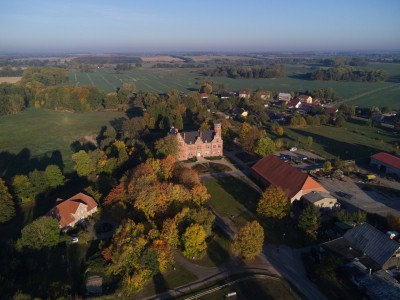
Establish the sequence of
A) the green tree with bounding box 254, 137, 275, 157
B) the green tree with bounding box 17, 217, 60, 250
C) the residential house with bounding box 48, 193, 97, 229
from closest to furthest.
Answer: the green tree with bounding box 17, 217, 60, 250
the residential house with bounding box 48, 193, 97, 229
the green tree with bounding box 254, 137, 275, 157

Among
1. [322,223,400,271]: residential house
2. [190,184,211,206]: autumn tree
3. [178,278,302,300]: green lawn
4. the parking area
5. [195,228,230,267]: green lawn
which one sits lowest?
the parking area

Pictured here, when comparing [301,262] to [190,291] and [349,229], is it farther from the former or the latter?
[190,291]

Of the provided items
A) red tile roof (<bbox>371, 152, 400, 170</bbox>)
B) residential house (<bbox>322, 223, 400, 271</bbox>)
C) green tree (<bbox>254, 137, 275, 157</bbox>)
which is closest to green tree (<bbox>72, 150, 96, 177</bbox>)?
green tree (<bbox>254, 137, 275, 157</bbox>)

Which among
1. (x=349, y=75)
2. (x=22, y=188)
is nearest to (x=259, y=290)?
(x=22, y=188)

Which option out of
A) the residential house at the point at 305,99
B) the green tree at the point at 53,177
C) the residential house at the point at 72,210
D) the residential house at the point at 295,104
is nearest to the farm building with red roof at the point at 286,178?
the residential house at the point at 72,210

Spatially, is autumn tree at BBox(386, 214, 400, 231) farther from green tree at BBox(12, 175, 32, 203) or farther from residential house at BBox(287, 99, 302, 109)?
residential house at BBox(287, 99, 302, 109)

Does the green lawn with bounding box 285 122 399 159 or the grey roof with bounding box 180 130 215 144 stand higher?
the grey roof with bounding box 180 130 215 144

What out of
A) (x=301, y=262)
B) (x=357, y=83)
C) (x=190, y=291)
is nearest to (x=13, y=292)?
(x=190, y=291)

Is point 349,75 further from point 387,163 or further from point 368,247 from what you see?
point 368,247
